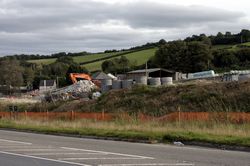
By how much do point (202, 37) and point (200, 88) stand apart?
10085cm

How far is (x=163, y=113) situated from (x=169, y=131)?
63.5 ft

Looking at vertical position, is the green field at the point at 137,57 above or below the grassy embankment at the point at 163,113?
above

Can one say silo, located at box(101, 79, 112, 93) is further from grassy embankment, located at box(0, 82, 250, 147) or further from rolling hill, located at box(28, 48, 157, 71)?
rolling hill, located at box(28, 48, 157, 71)

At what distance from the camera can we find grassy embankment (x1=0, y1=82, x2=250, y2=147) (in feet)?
66.5

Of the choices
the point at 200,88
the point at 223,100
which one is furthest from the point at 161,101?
the point at 223,100

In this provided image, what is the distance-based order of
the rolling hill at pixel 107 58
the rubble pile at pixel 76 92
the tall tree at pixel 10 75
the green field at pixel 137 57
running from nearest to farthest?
1. the rubble pile at pixel 76 92
2. the tall tree at pixel 10 75
3. the green field at pixel 137 57
4. the rolling hill at pixel 107 58

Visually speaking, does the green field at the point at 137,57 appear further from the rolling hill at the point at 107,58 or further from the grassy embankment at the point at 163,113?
the grassy embankment at the point at 163,113

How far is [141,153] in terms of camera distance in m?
15.5

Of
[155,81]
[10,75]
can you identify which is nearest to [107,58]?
[10,75]

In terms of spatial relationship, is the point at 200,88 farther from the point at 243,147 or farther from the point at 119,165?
the point at 119,165

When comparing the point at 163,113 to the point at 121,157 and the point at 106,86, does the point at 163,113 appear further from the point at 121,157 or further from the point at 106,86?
the point at 121,157

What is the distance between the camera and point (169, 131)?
72.1 ft

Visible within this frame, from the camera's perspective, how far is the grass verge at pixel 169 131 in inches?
731

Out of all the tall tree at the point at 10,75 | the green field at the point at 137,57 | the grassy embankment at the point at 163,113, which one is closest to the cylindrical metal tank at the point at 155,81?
the grassy embankment at the point at 163,113
